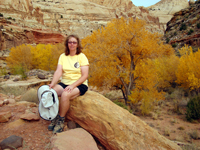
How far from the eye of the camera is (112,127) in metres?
2.21

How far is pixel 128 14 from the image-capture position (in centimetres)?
7912

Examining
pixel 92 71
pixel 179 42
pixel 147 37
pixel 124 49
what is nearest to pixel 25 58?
pixel 92 71

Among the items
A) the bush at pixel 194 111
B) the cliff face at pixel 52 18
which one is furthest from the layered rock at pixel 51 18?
the bush at pixel 194 111

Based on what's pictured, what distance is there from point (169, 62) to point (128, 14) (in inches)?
3052

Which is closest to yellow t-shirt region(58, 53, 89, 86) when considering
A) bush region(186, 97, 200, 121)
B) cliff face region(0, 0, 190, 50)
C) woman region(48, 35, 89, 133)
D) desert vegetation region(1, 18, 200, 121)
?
woman region(48, 35, 89, 133)

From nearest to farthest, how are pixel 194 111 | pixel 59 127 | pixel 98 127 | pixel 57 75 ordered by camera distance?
1. pixel 59 127
2. pixel 98 127
3. pixel 57 75
4. pixel 194 111

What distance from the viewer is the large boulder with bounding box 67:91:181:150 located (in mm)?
2189

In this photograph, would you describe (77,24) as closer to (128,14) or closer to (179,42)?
(128,14)

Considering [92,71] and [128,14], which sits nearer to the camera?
[92,71]

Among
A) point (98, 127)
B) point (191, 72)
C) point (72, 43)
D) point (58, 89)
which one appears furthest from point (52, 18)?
point (98, 127)

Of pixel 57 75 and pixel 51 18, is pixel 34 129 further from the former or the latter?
pixel 51 18

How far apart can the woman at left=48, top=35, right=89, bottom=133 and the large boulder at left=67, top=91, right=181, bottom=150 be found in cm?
28

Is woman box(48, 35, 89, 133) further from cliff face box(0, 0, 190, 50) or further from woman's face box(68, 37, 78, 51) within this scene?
cliff face box(0, 0, 190, 50)

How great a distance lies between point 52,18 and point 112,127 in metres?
66.4
